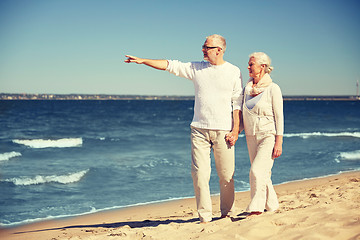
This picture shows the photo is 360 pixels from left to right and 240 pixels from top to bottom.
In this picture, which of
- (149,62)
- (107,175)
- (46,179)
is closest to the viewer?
(149,62)

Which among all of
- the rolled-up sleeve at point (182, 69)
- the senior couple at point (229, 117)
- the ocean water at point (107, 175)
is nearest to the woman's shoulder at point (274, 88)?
the senior couple at point (229, 117)

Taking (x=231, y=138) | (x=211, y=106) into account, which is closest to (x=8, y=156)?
(x=211, y=106)

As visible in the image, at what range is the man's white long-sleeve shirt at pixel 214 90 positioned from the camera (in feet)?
14.5

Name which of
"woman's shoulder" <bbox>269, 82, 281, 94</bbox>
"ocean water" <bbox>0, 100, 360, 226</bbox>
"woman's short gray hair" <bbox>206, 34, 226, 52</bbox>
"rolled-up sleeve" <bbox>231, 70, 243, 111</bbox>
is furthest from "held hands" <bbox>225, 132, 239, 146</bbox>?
"ocean water" <bbox>0, 100, 360, 226</bbox>

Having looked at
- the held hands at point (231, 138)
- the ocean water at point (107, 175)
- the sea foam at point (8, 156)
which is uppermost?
the held hands at point (231, 138)

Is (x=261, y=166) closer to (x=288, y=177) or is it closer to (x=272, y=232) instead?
(x=272, y=232)

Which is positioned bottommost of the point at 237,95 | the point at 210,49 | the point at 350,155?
the point at 350,155

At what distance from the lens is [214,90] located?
14.6 ft

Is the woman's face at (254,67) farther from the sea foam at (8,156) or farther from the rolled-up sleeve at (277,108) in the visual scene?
the sea foam at (8,156)

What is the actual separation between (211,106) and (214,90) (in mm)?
185

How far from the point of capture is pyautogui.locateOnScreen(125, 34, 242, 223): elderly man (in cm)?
441

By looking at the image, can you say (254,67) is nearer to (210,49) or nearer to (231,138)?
(210,49)

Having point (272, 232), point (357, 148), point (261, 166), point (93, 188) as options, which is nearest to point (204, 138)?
point (261, 166)

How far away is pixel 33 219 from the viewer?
7699 millimetres
